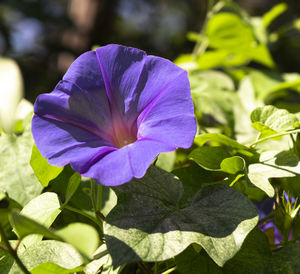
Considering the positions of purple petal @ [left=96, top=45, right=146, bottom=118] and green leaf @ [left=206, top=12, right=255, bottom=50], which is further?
green leaf @ [left=206, top=12, right=255, bottom=50]

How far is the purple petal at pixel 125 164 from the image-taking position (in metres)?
0.42

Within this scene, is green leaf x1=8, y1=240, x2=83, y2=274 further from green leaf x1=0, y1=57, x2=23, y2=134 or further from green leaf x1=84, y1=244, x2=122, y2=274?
green leaf x1=0, y1=57, x2=23, y2=134

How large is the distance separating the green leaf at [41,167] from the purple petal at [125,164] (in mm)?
101

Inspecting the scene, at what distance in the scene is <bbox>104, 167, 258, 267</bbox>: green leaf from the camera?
0.41m

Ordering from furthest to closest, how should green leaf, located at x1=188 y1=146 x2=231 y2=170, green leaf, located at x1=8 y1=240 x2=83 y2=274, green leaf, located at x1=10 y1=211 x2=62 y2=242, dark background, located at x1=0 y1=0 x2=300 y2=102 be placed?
dark background, located at x1=0 y1=0 x2=300 y2=102, green leaf, located at x1=188 y1=146 x2=231 y2=170, green leaf, located at x1=8 y1=240 x2=83 y2=274, green leaf, located at x1=10 y1=211 x2=62 y2=242

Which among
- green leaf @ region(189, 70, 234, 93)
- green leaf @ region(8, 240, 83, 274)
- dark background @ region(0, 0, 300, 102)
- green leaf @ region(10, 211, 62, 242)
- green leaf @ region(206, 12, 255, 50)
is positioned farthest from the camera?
dark background @ region(0, 0, 300, 102)

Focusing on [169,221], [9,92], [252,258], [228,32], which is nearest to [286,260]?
[252,258]

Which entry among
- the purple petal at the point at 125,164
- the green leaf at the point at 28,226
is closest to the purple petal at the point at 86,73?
the purple petal at the point at 125,164

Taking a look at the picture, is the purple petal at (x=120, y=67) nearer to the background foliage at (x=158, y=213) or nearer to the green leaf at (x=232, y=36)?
the background foliage at (x=158, y=213)

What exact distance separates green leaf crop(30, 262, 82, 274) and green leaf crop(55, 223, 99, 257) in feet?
0.24

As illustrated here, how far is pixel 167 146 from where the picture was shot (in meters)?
0.45

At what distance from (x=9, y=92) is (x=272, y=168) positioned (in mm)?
350

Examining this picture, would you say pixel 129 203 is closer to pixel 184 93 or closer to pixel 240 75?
pixel 184 93

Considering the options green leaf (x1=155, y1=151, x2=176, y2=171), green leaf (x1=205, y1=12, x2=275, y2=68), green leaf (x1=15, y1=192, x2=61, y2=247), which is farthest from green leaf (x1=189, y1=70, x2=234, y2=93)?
green leaf (x1=15, y1=192, x2=61, y2=247)
